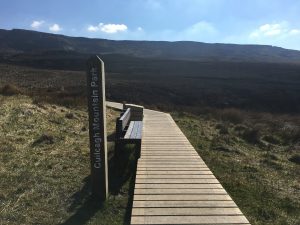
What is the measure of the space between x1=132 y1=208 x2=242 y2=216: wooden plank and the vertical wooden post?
1160 mm

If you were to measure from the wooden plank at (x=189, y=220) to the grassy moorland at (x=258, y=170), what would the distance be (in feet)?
3.58

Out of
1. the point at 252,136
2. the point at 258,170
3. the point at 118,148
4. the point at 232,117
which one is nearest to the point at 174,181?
the point at 118,148

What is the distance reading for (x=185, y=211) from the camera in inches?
204

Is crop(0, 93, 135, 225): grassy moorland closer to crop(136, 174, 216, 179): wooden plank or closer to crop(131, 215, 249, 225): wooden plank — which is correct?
crop(136, 174, 216, 179): wooden plank

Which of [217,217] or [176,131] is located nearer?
[217,217]

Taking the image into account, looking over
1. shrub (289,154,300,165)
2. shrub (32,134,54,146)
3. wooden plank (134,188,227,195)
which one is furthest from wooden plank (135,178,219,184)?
shrub (289,154,300,165)

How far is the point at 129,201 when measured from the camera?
257 inches

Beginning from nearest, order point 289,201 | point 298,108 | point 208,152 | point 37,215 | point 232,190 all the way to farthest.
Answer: point 37,215, point 289,201, point 232,190, point 208,152, point 298,108

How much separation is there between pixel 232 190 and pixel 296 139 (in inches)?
354

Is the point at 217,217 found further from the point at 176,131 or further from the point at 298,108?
the point at 298,108

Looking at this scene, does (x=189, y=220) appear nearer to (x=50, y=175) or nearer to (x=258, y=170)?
(x=50, y=175)

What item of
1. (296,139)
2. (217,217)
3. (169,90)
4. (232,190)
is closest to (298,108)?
(169,90)

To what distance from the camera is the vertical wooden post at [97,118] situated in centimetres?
585

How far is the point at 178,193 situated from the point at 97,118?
1.58m
